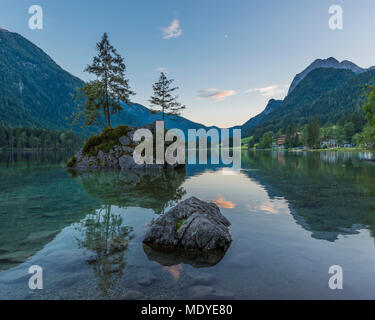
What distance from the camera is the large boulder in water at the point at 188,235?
7719mm

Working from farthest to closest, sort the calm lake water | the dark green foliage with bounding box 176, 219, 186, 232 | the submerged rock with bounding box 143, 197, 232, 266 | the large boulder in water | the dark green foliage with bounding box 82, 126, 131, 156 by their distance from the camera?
the dark green foliage with bounding box 82, 126, 131, 156
the dark green foliage with bounding box 176, 219, 186, 232
the large boulder in water
the submerged rock with bounding box 143, 197, 232, 266
the calm lake water

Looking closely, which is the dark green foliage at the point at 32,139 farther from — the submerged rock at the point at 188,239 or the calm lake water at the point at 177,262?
the submerged rock at the point at 188,239

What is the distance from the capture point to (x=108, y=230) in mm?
9570

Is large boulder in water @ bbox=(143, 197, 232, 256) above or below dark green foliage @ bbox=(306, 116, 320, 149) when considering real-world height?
below

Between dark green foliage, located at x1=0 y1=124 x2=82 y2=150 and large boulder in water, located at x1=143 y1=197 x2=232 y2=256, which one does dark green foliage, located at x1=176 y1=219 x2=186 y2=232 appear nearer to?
large boulder in water, located at x1=143 y1=197 x2=232 y2=256

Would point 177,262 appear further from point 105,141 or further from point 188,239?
point 105,141

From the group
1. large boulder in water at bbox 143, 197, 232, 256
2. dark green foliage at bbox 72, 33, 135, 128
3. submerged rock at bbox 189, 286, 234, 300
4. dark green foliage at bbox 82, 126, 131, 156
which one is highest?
dark green foliage at bbox 72, 33, 135, 128

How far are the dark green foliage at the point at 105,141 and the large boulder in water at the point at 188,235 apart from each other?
108ft

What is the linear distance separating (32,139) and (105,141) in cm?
16129

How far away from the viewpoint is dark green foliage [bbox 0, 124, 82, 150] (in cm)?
15988

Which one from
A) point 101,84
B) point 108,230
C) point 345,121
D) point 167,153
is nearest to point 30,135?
point 101,84

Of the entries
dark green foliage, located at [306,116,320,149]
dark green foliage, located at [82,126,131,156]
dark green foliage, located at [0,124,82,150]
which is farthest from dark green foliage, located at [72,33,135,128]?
dark green foliage, located at [0,124,82,150]
